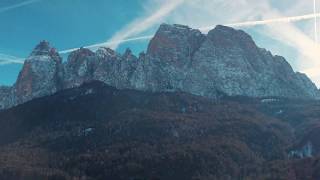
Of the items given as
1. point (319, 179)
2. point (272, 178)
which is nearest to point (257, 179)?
point (272, 178)

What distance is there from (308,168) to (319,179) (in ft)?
45.7

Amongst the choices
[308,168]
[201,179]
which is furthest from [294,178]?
[201,179]

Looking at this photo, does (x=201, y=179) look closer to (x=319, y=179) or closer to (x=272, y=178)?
(x=272, y=178)

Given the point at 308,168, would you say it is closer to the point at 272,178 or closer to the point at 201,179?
the point at 272,178

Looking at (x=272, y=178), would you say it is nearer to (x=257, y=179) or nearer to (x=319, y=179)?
(x=257, y=179)

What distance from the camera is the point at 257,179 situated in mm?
199125

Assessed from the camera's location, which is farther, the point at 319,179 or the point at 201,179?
the point at 201,179

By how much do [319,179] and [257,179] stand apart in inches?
838

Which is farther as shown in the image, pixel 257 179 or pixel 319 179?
pixel 257 179

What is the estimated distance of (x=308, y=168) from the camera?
197 meters

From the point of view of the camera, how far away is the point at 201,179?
7869 inches

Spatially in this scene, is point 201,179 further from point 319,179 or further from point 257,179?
point 319,179

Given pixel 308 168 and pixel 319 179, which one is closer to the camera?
pixel 319 179

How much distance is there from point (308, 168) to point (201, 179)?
96.0ft
